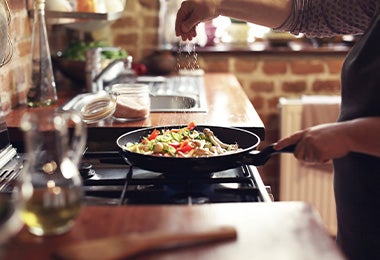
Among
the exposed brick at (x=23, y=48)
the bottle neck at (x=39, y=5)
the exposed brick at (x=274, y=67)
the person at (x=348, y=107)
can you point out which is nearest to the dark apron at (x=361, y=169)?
the person at (x=348, y=107)

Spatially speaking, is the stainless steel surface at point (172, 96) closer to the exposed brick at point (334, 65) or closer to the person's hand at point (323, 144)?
the exposed brick at point (334, 65)

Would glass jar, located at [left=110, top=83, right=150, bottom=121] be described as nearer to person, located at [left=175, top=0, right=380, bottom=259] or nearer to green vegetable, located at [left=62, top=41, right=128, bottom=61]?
person, located at [left=175, top=0, right=380, bottom=259]

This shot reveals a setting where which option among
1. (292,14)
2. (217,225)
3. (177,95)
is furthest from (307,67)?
(217,225)

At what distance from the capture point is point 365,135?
1223mm

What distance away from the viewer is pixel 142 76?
3.05 meters

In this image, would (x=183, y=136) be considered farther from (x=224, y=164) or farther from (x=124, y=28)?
(x=124, y=28)

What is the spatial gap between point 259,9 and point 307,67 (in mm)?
1547

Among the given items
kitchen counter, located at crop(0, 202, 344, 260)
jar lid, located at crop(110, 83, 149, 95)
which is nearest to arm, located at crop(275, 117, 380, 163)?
kitchen counter, located at crop(0, 202, 344, 260)

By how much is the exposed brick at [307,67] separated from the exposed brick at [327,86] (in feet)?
0.21

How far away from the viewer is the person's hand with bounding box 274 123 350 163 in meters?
1.23

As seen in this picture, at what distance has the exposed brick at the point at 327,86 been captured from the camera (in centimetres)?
331

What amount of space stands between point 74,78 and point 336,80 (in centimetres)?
143

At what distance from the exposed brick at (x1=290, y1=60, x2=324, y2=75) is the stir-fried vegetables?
5.56ft

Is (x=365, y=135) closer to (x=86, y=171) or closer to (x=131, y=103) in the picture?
(x=86, y=171)
